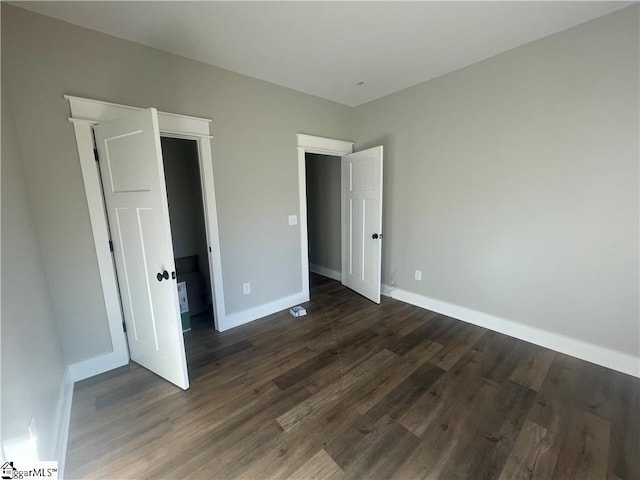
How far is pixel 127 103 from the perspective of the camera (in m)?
2.15

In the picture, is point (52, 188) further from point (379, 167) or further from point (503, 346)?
point (503, 346)

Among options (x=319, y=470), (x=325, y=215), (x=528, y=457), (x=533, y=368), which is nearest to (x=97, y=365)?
(x=319, y=470)

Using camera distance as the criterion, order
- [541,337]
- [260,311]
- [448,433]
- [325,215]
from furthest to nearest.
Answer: [325,215]
[260,311]
[541,337]
[448,433]

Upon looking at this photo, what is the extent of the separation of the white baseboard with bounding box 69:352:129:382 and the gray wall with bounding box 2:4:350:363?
2.5 inches

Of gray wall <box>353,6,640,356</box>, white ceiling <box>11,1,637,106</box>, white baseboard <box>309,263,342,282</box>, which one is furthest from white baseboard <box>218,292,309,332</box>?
white ceiling <box>11,1,637,106</box>

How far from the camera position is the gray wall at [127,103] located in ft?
5.98

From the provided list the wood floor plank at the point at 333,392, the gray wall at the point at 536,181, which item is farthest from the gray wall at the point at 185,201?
the gray wall at the point at 536,181

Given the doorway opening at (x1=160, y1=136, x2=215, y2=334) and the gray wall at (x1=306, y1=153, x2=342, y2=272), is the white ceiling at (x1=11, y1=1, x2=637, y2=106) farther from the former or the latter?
the gray wall at (x1=306, y1=153, x2=342, y2=272)

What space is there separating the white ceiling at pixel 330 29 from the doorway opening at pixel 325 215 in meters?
1.76

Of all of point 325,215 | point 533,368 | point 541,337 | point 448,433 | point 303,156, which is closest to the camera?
point 448,433

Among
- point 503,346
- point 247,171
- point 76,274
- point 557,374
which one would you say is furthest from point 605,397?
point 76,274

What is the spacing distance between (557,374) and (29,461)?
10.9 ft

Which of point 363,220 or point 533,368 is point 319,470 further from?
point 363,220

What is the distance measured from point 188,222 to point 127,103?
66.5 inches
